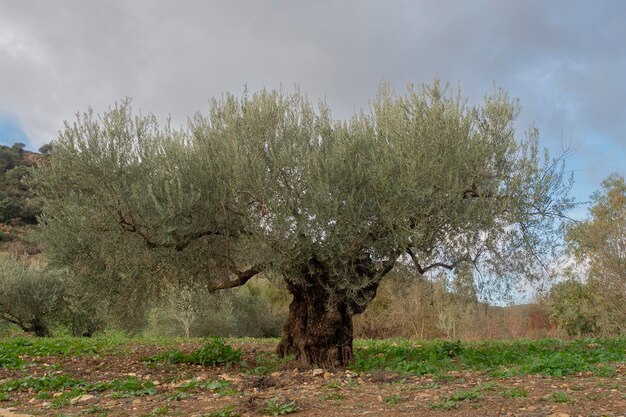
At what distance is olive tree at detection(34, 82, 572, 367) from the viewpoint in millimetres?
9258

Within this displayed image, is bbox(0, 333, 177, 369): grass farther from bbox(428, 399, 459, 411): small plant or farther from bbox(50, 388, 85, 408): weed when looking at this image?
bbox(428, 399, 459, 411): small plant

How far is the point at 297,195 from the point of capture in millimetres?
9422

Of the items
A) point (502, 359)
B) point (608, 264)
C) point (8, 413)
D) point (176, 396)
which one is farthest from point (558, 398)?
point (608, 264)

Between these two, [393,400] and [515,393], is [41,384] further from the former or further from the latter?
[515,393]

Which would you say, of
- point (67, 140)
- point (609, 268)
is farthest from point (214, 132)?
point (609, 268)

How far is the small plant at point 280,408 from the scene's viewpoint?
6.26 m

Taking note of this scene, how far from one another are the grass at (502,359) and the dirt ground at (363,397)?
0.48 m

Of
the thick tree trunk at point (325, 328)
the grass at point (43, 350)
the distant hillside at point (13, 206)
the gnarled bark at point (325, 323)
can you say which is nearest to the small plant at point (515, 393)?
the gnarled bark at point (325, 323)

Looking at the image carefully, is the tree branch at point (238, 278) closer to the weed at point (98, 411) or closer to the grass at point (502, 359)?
the grass at point (502, 359)

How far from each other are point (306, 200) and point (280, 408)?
374 centimetres

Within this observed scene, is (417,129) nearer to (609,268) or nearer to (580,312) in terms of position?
(609,268)

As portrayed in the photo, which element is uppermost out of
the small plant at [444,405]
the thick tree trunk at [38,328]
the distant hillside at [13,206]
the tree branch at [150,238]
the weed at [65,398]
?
the distant hillside at [13,206]

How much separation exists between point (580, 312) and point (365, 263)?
20643mm

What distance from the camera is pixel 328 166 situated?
9.34 metres
